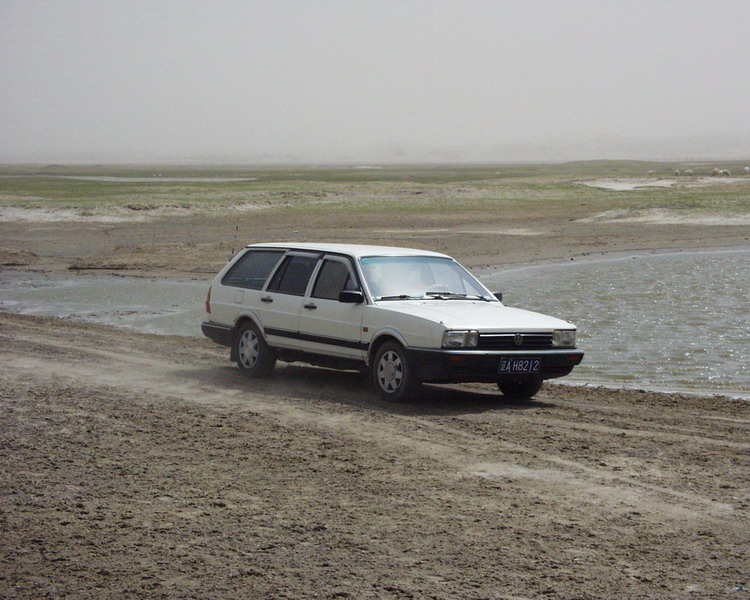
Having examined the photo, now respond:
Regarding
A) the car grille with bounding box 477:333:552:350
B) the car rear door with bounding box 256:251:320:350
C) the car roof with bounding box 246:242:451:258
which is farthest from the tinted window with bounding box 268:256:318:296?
the car grille with bounding box 477:333:552:350

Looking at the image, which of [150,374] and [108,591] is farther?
[150,374]

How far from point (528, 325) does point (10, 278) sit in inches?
728

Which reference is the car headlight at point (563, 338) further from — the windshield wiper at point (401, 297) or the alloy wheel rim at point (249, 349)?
the alloy wheel rim at point (249, 349)

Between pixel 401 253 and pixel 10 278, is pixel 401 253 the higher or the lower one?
the higher one

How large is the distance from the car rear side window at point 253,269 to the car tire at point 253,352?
50 cm

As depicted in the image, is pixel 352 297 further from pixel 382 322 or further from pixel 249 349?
pixel 249 349

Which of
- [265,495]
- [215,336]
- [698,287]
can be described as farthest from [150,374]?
[698,287]

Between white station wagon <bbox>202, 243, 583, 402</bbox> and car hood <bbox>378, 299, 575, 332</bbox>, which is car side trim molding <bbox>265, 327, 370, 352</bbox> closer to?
white station wagon <bbox>202, 243, 583, 402</bbox>

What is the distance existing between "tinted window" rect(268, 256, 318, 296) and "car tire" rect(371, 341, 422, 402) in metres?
1.56

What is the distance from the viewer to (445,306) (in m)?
11.4

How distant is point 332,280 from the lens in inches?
476

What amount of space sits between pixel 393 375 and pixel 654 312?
9.63 metres

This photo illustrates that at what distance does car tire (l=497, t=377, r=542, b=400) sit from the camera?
11.4 m

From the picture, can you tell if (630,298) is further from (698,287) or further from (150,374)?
(150,374)
